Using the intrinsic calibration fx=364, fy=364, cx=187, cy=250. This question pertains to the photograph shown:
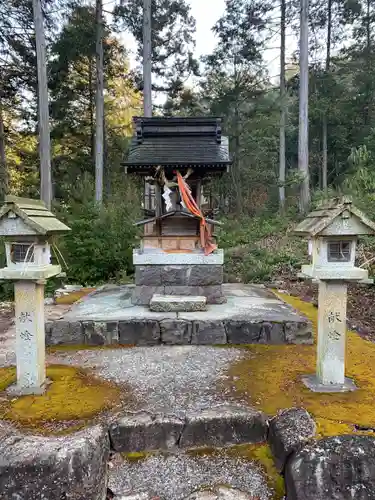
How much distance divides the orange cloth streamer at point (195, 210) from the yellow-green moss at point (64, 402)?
311 cm

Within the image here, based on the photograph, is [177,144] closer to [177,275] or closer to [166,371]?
[177,275]

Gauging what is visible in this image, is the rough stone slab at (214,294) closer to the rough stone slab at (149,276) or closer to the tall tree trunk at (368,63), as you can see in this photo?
the rough stone slab at (149,276)

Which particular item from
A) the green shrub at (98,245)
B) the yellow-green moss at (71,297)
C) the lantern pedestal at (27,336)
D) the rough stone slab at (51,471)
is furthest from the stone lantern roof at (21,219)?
the green shrub at (98,245)

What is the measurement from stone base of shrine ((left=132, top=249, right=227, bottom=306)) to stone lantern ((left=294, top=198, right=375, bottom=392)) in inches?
110

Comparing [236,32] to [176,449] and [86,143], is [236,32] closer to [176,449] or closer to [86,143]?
[86,143]

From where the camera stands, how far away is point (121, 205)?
10.1m

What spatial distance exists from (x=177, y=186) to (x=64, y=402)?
3.97 meters

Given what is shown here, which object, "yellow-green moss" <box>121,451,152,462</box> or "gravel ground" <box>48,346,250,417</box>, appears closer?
"yellow-green moss" <box>121,451,152,462</box>

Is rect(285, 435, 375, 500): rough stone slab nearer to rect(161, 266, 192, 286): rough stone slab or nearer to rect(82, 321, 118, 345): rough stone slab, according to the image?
rect(82, 321, 118, 345): rough stone slab

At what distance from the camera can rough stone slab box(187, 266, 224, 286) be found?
6.31 m

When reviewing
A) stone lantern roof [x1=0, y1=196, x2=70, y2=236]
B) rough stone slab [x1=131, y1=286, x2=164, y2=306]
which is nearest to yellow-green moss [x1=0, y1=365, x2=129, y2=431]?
stone lantern roof [x1=0, y1=196, x2=70, y2=236]

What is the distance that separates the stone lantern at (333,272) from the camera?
10.9ft

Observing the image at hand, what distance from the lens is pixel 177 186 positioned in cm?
623

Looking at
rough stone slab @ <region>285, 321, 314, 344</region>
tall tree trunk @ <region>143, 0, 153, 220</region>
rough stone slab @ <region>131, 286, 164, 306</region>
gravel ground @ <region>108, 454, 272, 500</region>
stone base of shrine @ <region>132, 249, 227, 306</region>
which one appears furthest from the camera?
tall tree trunk @ <region>143, 0, 153, 220</region>
